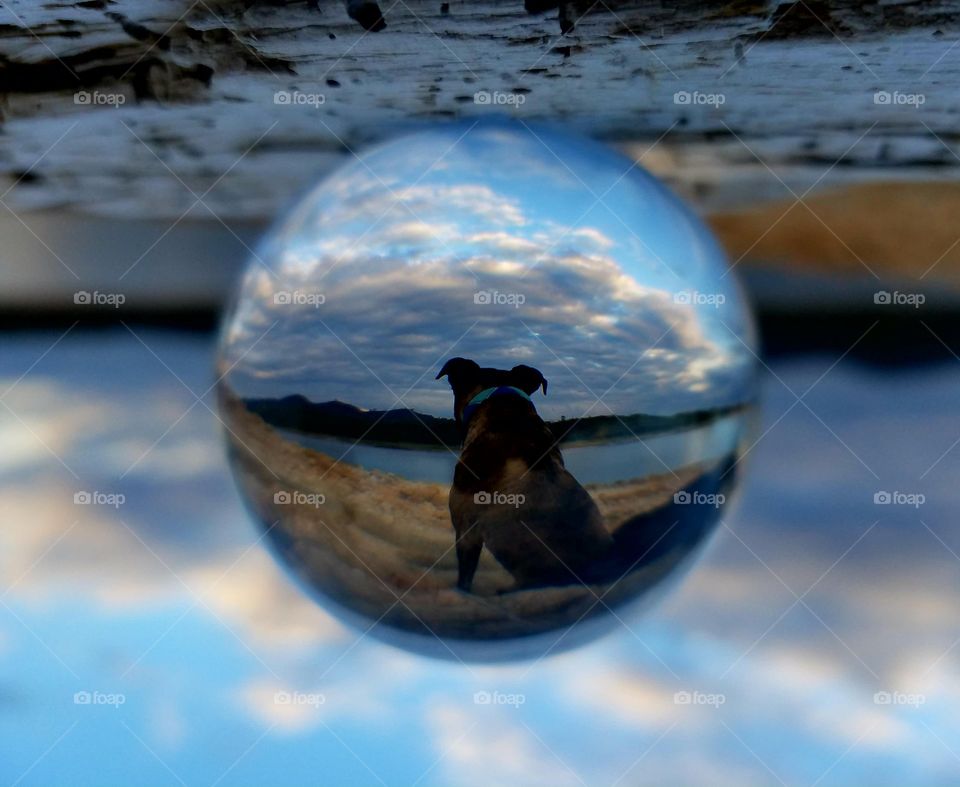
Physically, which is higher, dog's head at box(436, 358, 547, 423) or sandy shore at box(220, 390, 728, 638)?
dog's head at box(436, 358, 547, 423)

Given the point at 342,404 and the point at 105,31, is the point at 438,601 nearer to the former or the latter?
the point at 342,404

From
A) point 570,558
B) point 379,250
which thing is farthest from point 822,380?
point 379,250
